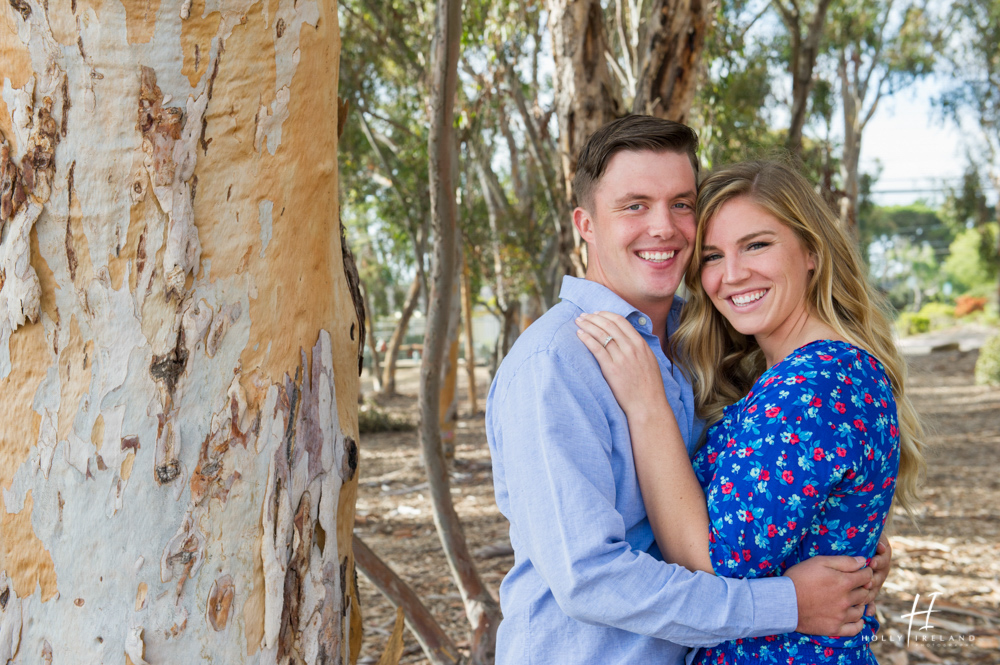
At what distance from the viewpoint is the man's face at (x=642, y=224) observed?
2.06 m

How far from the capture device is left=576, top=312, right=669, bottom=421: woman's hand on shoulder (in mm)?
1767

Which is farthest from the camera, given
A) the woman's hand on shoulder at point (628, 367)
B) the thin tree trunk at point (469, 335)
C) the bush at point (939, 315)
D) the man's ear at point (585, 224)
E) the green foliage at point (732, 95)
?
the bush at point (939, 315)

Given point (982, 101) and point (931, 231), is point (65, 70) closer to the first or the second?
point (982, 101)

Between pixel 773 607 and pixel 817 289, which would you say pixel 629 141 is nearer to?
pixel 817 289

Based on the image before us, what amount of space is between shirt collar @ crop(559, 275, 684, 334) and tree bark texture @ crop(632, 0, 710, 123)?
5.93 ft

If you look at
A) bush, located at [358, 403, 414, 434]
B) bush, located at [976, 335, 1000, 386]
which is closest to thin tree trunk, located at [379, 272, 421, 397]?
bush, located at [358, 403, 414, 434]

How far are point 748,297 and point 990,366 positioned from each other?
57.2ft

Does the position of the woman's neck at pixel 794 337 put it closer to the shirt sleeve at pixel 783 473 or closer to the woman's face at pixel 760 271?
the woman's face at pixel 760 271

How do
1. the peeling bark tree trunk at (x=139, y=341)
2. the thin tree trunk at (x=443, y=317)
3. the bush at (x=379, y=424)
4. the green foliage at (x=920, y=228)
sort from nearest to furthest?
1. the peeling bark tree trunk at (x=139, y=341)
2. the thin tree trunk at (x=443, y=317)
3. the bush at (x=379, y=424)
4. the green foliage at (x=920, y=228)

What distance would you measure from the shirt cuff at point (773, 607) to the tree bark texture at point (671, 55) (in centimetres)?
248

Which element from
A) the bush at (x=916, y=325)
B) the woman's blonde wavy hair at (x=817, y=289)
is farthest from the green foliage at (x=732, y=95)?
the bush at (x=916, y=325)

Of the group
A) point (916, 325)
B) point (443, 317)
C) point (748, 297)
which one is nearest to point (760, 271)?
point (748, 297)

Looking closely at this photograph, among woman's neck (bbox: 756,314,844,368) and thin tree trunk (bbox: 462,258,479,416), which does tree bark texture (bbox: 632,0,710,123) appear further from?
thin tree trunk (bbox: 462,258,479,416)

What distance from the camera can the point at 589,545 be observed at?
5.03ft
